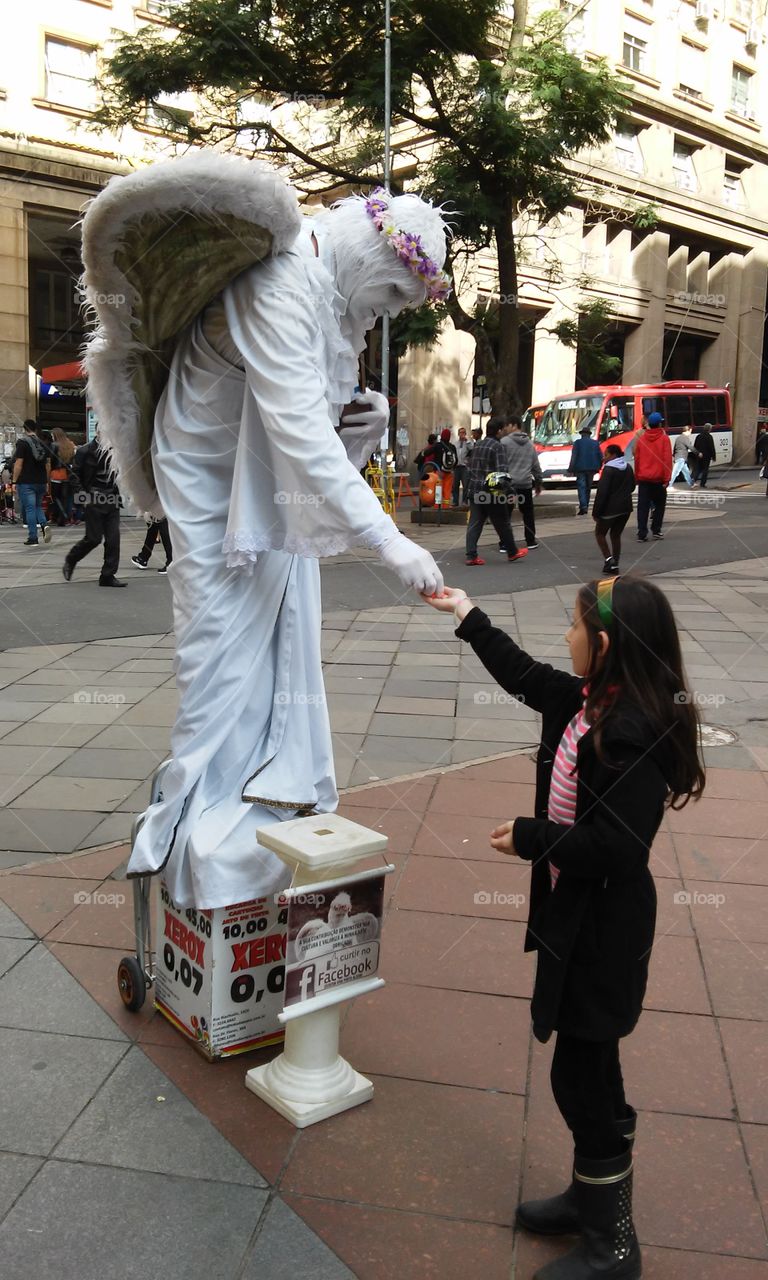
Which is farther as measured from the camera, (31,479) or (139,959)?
(31,479)

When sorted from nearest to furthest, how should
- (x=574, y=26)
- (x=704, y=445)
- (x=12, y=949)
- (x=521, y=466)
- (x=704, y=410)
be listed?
(x=12, y=949) < (x=521, y=466) < (x=704, y=445) < (x=704, y=410) < (x=574, y=26)

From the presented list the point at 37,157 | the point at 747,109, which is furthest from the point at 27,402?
the point at 747,109

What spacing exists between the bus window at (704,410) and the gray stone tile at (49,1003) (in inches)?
1090

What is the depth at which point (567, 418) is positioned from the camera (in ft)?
83.7

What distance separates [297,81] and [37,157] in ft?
25.4

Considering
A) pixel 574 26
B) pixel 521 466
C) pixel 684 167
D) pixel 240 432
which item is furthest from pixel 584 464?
pixel 684 167

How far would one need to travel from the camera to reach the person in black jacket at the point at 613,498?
11.5 metres

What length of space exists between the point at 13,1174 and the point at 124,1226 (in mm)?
291

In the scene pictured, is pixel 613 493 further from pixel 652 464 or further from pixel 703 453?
pixel 703 453

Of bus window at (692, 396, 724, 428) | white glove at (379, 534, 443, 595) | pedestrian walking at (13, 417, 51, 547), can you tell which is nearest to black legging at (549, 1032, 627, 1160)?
white glove at (379, 534, 443, 595)

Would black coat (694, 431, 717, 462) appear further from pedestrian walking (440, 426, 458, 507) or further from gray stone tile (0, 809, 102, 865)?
gray stone tile (0, 809, 102, 865)

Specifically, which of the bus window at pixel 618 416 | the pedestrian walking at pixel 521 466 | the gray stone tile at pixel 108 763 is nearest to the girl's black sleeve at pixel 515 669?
the gray stone tile at pixel 108 763

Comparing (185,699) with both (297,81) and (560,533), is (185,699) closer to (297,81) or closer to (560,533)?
(560,533)

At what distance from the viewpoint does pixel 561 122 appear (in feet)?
49.7
